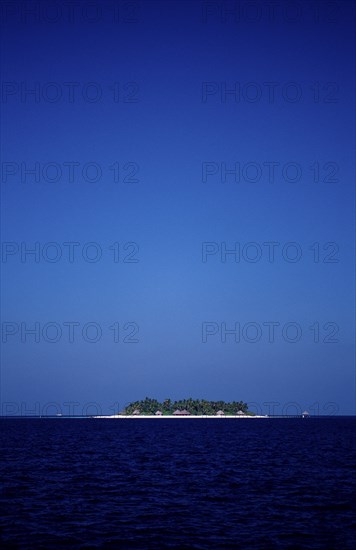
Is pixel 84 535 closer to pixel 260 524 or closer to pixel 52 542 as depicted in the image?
pixel 52 542

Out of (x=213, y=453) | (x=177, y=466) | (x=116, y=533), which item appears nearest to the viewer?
(x=116, y=533)

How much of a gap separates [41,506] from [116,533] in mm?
8162

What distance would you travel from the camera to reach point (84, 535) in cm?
2738

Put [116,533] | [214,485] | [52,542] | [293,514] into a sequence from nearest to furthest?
[52,542]
[116,533]
[293,514]
[214,485]

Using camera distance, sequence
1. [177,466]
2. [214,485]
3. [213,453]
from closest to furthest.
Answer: [214,485] → [177,466] → [213,453]

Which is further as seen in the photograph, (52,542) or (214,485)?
(214,485)

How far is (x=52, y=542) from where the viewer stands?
26219 mm

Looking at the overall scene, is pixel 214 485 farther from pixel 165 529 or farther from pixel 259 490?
pixel 165 529

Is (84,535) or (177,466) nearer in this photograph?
(84,535)

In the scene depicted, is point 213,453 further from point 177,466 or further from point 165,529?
point 165,529

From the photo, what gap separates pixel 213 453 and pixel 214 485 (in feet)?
108

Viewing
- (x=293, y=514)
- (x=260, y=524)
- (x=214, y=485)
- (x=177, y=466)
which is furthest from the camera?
(x=177, y=466)

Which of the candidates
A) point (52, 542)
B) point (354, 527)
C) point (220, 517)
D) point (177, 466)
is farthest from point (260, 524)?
→ point (177, 466)

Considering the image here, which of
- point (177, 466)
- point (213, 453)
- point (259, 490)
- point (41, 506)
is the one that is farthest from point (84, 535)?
point (213, 453)
